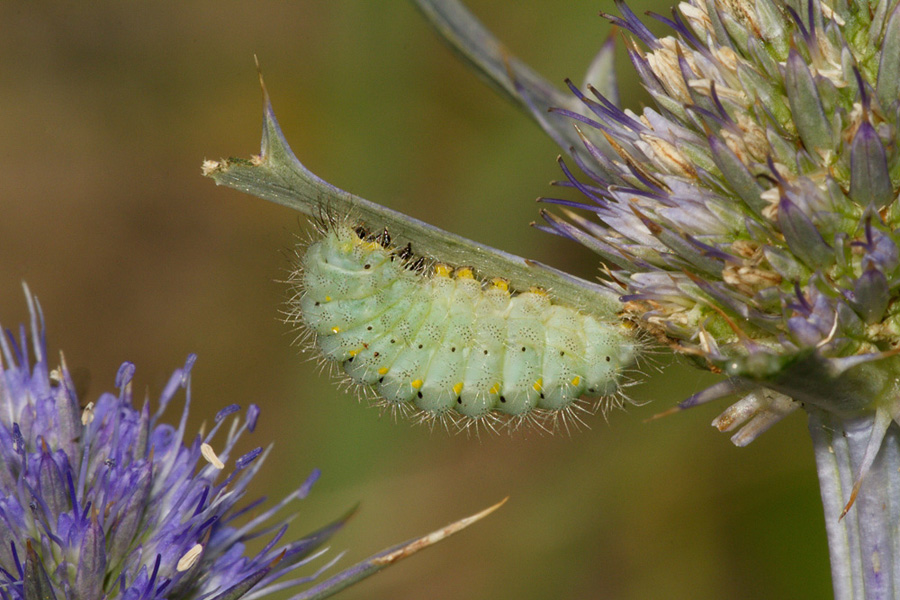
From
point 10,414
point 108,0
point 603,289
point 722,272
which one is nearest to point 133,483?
point 10,414

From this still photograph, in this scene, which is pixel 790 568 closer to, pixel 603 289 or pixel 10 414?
pixel 603 289

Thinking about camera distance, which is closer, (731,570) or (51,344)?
(731,570)

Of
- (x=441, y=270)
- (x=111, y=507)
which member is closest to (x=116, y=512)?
(x=111, y=507)

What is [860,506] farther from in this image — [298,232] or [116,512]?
[298,232]

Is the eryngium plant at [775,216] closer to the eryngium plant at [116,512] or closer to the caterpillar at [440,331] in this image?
the caterpillar at [440,331]

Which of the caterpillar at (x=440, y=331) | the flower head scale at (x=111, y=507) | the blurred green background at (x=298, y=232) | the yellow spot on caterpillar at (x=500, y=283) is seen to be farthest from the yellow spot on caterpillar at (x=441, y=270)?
the blurred green background at (x=298, y=232)

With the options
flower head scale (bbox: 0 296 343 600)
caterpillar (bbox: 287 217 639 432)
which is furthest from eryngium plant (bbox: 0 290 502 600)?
caterpillar (bbox: 287 217 639 432)

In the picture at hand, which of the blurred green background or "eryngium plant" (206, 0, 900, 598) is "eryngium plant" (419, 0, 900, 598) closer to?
"eryngium plant" (206, 0, 900, 598)

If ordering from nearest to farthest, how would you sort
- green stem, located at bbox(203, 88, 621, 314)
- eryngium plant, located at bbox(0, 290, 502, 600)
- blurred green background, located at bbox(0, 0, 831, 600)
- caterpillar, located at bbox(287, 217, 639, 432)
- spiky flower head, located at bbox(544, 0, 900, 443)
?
spiky flower head, located at bbox(544, 0, 900, 443) < eryngium plant, located at bbox(0, 290, 502, 600) < green stem, located at bbox(203, 88, 621, 314) < caterpillar, located at bbox(287, 217, 639, 432) < blurred green background, located at bbox(0, 0, 831, 600)
